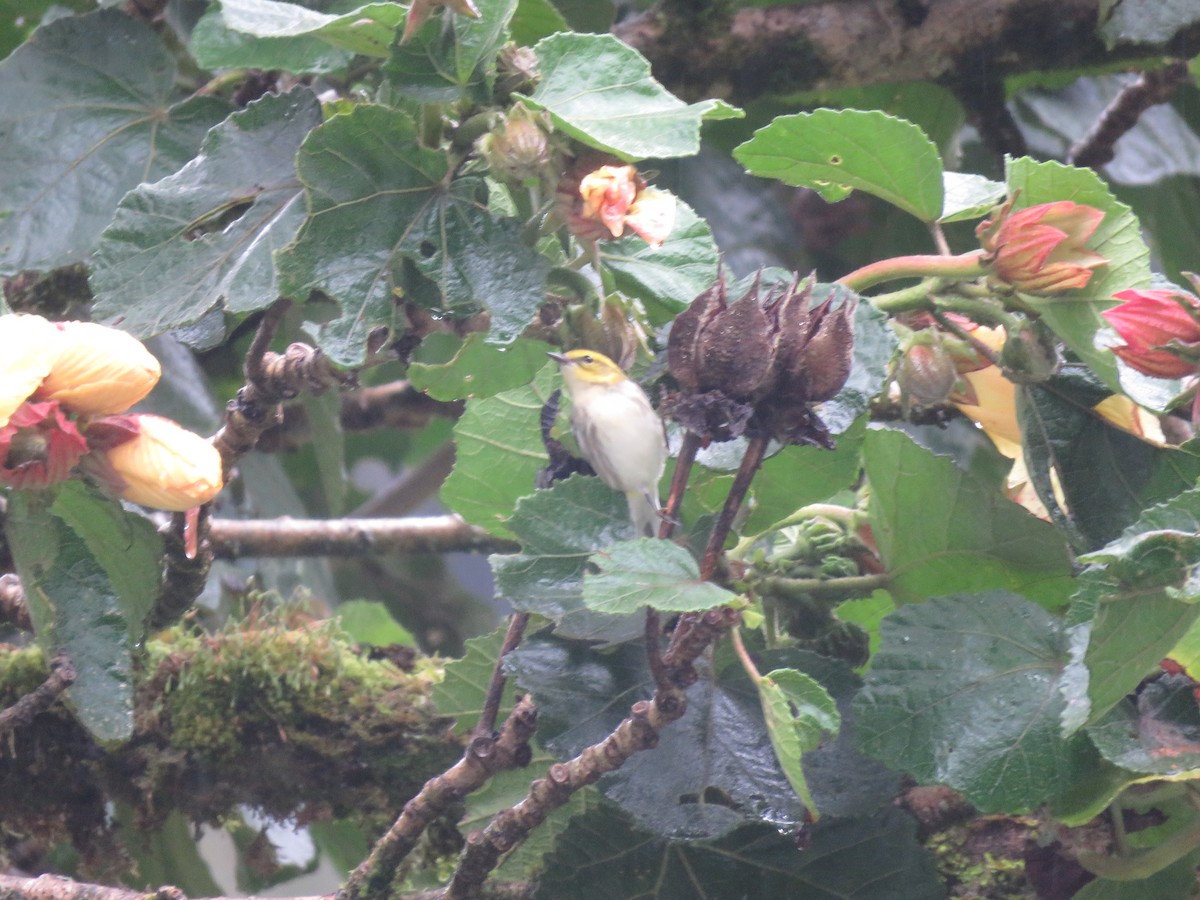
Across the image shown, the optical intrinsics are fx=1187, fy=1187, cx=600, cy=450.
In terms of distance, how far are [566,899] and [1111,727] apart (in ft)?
1.12

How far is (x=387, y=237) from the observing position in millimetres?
708

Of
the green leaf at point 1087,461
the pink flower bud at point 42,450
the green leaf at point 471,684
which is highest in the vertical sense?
the pink flower bud at point 42,450

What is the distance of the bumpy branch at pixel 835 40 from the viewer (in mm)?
1241

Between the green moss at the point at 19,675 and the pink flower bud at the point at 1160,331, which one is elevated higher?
the pink flower bud at the point at 1160,331

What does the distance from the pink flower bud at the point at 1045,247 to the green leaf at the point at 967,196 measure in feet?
0.20

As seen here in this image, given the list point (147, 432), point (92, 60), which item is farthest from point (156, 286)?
point (92, 60)

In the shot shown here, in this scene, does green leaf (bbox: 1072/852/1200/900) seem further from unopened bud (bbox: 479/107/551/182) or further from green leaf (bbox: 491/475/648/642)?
unopened bud (bbox: 479/107/551/182)

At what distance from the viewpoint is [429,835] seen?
0.97 m

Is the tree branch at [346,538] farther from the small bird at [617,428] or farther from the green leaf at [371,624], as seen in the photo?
the small bird at [617,428]

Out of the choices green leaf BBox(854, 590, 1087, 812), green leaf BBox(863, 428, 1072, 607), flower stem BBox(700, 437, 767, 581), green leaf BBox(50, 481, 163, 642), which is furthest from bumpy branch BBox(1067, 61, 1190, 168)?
green leaf BBox(50, 481, 163, 642)

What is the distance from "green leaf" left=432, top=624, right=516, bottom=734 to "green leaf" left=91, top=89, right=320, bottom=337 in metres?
0.30

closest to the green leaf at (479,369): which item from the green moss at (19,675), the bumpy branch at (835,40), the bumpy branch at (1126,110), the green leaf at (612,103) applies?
the green leaf at (612,103)

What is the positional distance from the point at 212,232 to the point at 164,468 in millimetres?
234

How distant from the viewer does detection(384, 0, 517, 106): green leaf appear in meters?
0.66
